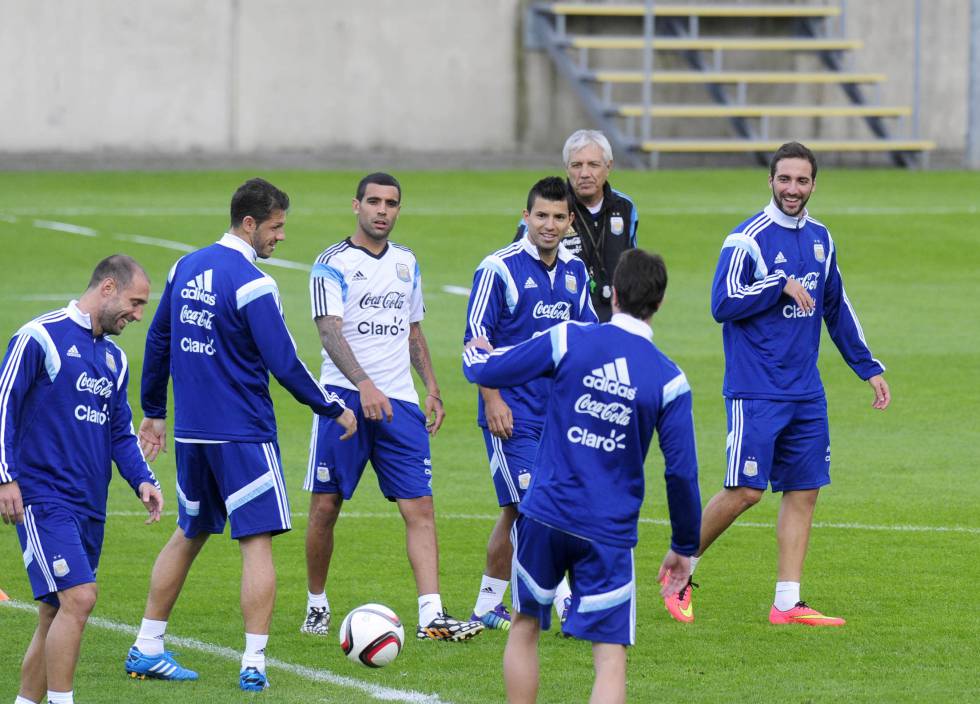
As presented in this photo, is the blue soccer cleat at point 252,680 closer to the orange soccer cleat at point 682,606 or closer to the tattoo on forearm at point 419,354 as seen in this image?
the tattoo on forearm at point 419,354

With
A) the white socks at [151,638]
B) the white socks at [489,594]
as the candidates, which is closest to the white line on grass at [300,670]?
the white socks at [151,638]

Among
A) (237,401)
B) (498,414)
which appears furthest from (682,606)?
(237,401)

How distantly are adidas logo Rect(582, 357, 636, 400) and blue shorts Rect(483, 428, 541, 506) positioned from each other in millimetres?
2371

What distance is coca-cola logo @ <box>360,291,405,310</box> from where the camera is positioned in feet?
28.7

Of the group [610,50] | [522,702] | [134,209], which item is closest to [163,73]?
[134,209]

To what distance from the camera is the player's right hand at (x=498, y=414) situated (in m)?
8.34

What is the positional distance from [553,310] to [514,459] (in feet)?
2.46

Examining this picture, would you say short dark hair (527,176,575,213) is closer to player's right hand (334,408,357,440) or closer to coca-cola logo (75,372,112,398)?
player's right hand (334,408,357,440)

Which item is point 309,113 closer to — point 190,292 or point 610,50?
point 610,50

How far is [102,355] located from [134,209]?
19893 mm

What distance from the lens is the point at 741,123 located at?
33.2 metres

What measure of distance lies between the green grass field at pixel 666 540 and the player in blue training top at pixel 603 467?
1.14 metres

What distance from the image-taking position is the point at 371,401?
847 centimetres

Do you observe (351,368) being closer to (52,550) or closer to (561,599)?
(561,599)
